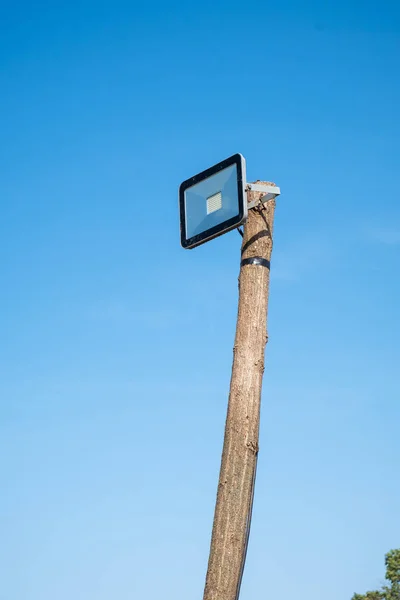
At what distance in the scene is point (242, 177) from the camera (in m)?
5.06

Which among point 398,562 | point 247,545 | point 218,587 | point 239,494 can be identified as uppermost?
point 398,562

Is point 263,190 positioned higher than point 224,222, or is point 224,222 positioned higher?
point 263,190

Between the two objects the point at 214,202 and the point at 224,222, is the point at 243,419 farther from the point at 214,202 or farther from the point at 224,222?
the point at 214,202

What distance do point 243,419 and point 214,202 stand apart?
1.59 meters

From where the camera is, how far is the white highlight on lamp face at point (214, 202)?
5219mm

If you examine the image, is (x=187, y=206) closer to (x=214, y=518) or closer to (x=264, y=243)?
(x=264, y=243)

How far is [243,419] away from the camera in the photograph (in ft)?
16.3

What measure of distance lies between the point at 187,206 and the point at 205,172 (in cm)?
30

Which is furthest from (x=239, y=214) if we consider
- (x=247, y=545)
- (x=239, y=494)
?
(x=247, y=545)

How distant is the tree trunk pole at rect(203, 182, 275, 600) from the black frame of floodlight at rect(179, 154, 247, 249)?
0.45 meters

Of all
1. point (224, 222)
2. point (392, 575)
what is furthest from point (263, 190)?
point (392, 575)

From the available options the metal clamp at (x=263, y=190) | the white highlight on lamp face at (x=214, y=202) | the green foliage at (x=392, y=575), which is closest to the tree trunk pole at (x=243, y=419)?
the metal clamp at (x=263, y=190)

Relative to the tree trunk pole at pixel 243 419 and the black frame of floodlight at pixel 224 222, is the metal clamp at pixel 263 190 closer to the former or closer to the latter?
the tree trunk pole at pixel 243 419

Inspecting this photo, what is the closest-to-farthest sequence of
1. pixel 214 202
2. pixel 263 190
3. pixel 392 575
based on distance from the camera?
pixel 214 202
pixel 263 190
pixel 392 575
